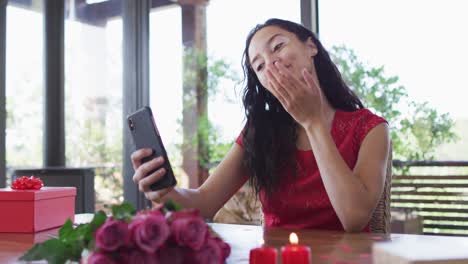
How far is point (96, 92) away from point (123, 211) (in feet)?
10.3

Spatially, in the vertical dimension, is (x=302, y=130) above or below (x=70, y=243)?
above

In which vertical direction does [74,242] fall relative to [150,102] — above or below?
below

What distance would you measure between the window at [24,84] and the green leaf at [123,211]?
117 inches

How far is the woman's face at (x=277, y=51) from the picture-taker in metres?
1.45

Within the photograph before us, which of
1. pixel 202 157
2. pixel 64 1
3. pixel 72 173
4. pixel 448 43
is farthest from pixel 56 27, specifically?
pixel 448 43

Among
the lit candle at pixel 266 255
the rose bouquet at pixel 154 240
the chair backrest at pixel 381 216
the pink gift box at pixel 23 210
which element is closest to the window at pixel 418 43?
the chair backrest at pixel 381 216

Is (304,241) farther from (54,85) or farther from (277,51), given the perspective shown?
(54,85)

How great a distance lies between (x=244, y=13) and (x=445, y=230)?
5.60ft

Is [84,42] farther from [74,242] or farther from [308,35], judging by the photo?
[74,242]

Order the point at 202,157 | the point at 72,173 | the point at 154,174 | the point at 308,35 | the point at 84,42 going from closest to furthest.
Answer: the point at 154,174 → the point at 308,35 → the point at 72,173 → the point at 202,157 → the point at 84,42

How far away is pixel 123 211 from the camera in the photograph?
65 cm

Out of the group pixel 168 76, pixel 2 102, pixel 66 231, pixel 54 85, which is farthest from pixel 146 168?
pixel 54 85

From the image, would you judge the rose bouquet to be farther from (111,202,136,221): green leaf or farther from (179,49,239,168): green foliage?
(179,49,239,168): green foliage

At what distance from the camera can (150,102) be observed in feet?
11.3
